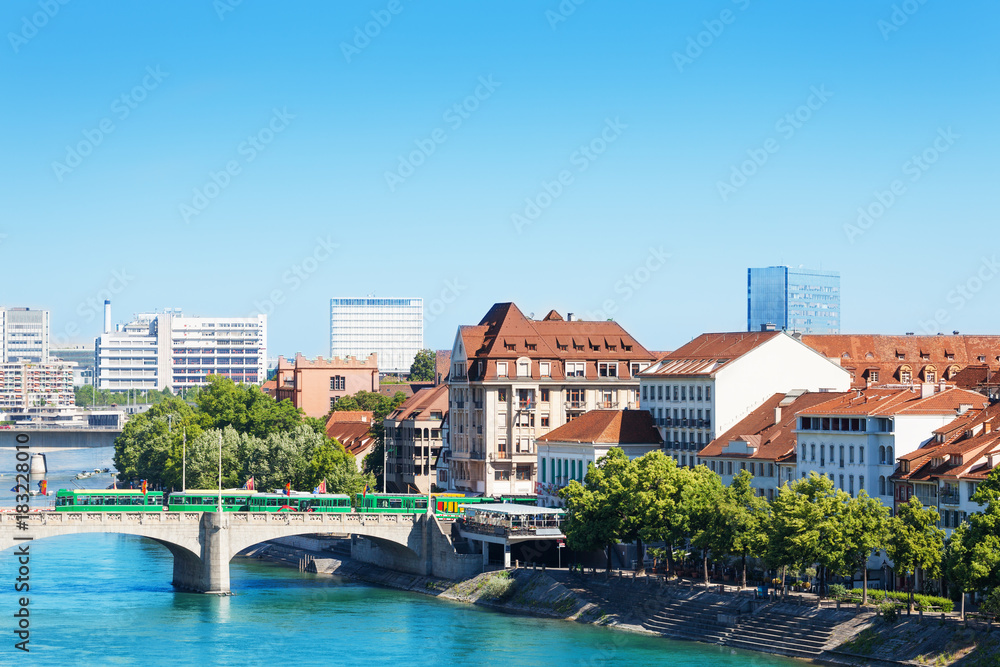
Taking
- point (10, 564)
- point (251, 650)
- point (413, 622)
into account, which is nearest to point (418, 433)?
point (10, 564)

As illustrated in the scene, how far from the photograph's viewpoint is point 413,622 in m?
115

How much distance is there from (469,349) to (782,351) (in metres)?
36.5

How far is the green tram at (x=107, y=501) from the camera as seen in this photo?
129375mm

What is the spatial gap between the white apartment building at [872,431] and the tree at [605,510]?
1144 cm

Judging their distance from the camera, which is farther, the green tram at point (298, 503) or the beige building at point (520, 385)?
the beige building at point (520, 385)

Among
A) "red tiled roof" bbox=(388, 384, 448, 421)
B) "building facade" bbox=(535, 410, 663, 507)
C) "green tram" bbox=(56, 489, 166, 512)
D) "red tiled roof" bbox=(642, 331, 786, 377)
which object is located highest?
"red tiled roof" bbox=(642, 331, 786, 377)

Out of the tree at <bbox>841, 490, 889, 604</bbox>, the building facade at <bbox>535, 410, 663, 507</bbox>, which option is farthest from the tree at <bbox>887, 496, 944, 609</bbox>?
the building facade at <bbox>535, 410, 663, 507</bbox>

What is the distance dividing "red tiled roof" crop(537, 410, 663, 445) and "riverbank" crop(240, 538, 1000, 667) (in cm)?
1920

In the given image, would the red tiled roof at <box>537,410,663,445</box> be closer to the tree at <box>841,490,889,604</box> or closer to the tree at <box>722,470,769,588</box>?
the tree at <box>722,470,769,588</box>

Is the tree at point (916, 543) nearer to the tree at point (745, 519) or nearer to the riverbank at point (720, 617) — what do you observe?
the riverbank at point (720, 617)

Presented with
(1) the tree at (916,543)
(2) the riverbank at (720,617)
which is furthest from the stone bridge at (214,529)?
(1) the tree at (916,543)

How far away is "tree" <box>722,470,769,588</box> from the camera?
104500 mm

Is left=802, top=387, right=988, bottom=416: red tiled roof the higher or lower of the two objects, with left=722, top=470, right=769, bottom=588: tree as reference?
higher

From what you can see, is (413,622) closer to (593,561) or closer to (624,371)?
(593,561)
